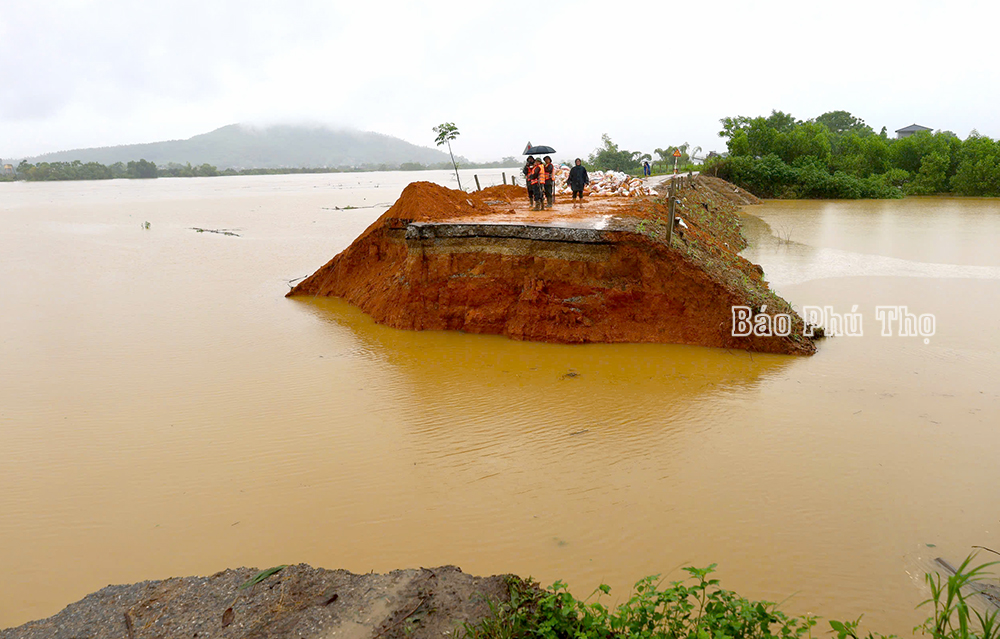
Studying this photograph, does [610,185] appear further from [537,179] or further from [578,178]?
[537,179]

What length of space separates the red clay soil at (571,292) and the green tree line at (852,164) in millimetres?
24967

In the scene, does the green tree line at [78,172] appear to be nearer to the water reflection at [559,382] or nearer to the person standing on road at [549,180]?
the person standing on road at [549,180]

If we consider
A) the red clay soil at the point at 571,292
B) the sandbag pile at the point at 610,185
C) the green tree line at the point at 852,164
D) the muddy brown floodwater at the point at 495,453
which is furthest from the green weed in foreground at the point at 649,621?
the green tree line at the point at 852,164

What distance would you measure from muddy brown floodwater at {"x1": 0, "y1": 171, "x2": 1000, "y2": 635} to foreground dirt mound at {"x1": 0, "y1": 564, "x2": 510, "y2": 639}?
0.49 metres

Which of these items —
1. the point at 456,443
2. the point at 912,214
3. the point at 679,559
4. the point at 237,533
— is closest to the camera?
the point at 679,559

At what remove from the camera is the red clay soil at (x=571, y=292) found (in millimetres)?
8164

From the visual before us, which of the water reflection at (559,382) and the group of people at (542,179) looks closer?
the water reflection at (559,382)

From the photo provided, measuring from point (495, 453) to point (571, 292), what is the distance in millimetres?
3837

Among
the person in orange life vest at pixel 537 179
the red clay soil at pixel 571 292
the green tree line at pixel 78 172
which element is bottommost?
the red clay soil at pixel 571 292

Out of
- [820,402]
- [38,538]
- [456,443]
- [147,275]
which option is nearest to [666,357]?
[820,402]

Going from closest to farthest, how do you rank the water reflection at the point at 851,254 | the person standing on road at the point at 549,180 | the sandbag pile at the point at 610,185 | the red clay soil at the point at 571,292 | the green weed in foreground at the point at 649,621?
the green weed in foreground at the point at 649,621, the red clay soil at the point at 571,292, the water reflection at the point at 851,254, the person standing on road at the point at 549,180, the sandbag pile at the point at 610,185

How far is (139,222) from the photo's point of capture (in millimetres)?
27062

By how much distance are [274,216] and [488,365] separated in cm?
2591

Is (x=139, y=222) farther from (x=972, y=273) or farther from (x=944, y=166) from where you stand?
(x=944, y=166)
